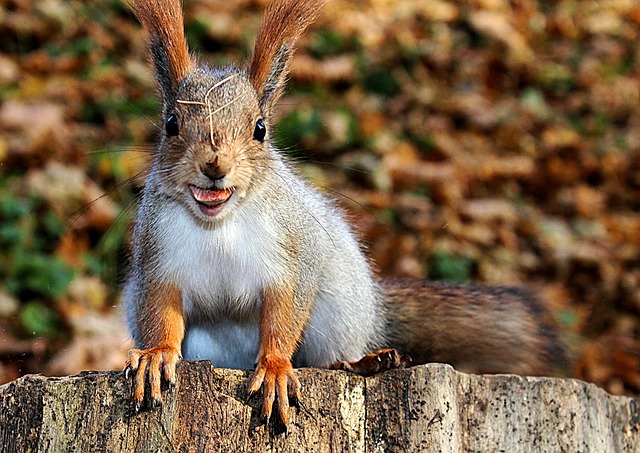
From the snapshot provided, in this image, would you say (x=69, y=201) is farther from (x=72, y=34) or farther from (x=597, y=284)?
(x=597, y=284)

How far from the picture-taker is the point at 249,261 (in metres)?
1.68

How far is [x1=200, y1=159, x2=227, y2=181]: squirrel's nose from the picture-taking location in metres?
1.49

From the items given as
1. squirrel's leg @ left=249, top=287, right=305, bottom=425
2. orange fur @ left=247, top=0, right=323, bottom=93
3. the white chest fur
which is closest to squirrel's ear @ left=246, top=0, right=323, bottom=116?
orange fur @ left=247, top=0, right=323, bottom=93

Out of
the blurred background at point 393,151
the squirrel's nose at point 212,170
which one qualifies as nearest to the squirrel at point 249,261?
the squirrel's nose at point 212,170

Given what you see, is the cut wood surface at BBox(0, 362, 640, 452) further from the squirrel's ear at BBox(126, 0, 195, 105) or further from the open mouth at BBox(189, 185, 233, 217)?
the squirrel's ear at BBox(126, 0, 195, 105)

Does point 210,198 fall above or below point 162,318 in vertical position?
above

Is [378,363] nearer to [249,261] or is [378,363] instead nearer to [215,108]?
[249,261]

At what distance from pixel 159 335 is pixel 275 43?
593 mm

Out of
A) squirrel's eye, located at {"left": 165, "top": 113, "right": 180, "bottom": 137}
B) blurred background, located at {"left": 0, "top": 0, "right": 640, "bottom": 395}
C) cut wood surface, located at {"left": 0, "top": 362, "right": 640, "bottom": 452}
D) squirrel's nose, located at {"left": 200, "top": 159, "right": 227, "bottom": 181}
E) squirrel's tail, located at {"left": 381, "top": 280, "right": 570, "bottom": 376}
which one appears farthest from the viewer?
blurred background, located at {"left": 0, "top": 0, "right": 640, "bottom": 395}

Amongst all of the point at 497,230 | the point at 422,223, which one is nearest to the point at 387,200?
the point at 422,223

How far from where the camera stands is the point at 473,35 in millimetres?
4895

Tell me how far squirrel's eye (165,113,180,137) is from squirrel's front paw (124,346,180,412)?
0.39 metres

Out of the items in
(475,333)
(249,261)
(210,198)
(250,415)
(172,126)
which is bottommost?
(250,415)

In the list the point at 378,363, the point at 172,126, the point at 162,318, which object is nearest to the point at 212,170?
the point at 172,126
